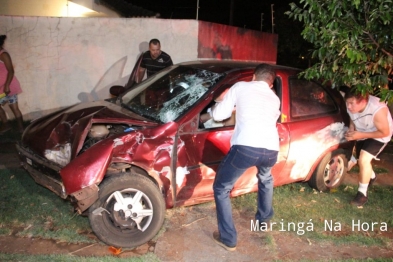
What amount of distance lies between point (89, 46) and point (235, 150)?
18.3 feet

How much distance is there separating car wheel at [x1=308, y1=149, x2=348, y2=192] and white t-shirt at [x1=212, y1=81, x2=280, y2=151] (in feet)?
5.56

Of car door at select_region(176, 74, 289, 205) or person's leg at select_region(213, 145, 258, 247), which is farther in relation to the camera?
car door at select_region(176, 74, 289, 205)

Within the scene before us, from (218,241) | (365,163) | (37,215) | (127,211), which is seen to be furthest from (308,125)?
(37,215)

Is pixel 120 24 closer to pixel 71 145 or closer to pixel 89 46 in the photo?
pixel 89 46

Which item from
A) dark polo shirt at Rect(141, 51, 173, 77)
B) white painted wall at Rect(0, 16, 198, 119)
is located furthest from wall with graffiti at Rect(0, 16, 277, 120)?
dark polo shirt at Rect(141, 51, 173, 77)

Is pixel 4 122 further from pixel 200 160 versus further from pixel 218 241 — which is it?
pixel 218 241

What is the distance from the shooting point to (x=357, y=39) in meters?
3.82

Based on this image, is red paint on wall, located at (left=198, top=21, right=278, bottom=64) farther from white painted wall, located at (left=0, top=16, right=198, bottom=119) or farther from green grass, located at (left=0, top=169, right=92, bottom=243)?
green grass, located at (left=0, top=169, right=92, bottom=243)

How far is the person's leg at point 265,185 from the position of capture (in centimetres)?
369

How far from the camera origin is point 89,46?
827 centimetres

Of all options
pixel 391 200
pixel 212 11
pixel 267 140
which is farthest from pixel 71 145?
pixel 212 11

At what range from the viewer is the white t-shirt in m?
3.60

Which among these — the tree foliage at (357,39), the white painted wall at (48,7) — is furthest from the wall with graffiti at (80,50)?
the tree foliage at (357,39)

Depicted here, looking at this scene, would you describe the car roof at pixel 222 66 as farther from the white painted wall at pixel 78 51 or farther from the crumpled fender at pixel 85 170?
the white painted wall at pixel 78 51
